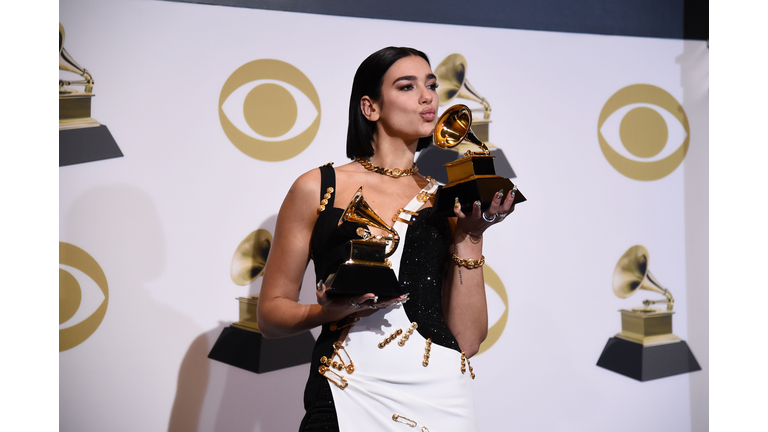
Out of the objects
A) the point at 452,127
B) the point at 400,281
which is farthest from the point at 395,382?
the point at 452,127

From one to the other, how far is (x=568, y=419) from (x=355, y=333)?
1.84 m

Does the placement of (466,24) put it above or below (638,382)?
above

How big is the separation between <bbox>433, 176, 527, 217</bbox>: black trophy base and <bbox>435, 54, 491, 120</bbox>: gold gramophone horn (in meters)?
1.31

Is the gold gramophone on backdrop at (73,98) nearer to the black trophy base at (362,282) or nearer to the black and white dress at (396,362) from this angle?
the black and white dress at (396,362)

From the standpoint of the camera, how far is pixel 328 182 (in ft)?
5.51

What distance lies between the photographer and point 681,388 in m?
3.07

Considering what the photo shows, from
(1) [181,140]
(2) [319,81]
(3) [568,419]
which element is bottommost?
(3) [568,419]

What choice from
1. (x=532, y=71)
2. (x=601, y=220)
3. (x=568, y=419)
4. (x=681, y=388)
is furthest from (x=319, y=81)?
(x=681, y=388)

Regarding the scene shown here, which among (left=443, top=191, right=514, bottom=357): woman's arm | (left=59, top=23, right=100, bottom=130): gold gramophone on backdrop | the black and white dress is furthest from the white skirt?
(left=59, top=23, right=100, bottom=130): gold gramophone on backdrop

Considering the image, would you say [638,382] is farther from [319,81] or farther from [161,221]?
[161,221]

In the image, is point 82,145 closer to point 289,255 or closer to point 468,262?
point 289,255

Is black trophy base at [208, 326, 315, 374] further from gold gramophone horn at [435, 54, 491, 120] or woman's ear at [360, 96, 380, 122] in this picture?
gold gramophone horn at [435, 54, 491, 120]

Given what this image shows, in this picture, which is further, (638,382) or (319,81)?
(638,382)

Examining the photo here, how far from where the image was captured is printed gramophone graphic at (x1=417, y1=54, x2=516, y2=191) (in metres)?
2.80
